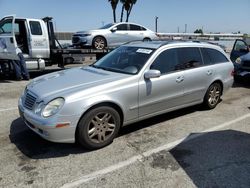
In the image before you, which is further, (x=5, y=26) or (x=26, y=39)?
(x=26, y=39)

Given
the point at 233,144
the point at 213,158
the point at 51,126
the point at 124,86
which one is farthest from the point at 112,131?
the point at 233,144

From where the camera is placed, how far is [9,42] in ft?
31.7

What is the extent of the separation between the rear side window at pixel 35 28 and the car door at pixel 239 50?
7.35m

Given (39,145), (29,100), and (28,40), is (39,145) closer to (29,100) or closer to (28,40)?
(29,100)

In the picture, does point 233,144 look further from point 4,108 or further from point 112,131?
point 4,108

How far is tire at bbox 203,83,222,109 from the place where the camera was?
6023 mm

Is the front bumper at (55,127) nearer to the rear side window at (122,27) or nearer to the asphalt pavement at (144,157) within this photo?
the asphalt pavement at (144,157)

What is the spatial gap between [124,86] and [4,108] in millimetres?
3433

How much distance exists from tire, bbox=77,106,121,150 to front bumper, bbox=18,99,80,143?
0.41ft

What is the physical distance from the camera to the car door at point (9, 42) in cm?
963

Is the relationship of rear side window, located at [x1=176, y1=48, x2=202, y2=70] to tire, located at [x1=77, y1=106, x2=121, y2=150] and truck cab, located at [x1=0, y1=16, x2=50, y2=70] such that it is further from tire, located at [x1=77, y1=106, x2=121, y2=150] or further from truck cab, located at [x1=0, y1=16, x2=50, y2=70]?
truck cab, located at [x1=0, y1=16, x2=50, y2=70]

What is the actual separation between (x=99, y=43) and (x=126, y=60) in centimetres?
760

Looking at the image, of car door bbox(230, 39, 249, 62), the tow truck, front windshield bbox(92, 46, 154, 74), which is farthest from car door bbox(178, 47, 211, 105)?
the tow truck

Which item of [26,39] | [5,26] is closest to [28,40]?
[26,39]
